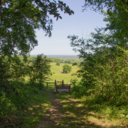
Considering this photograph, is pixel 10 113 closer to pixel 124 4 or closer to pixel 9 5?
pixel 9 5

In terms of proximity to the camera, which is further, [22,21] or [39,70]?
Result: [39,70]

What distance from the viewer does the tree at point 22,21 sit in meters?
4.70

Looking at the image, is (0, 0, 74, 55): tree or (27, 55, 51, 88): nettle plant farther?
(27, 55, 51, 88): nettle plant

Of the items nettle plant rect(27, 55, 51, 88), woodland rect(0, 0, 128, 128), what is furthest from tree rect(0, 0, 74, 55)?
nettle plant rect(27, 55, 51, 88)

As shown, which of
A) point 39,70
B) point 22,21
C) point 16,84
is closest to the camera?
point 22,21

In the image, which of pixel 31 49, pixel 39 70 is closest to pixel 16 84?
pixel 31 49

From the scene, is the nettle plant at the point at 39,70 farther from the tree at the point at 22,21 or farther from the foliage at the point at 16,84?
the tree at the point at 22,21

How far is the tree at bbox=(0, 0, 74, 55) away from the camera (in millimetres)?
4703

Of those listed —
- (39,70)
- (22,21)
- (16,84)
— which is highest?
(22,21)

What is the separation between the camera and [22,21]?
5.60 metres

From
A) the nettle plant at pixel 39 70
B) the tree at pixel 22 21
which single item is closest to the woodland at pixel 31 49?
the tree at pixel 22 21

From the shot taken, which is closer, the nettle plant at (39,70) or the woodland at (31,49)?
the woodland at (31,49)

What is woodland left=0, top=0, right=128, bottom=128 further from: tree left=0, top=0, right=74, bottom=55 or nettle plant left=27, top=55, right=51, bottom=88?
nettle plant left=27, top=55, right=51, bottom=88

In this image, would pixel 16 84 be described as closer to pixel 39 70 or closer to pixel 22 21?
pixel 22 21
